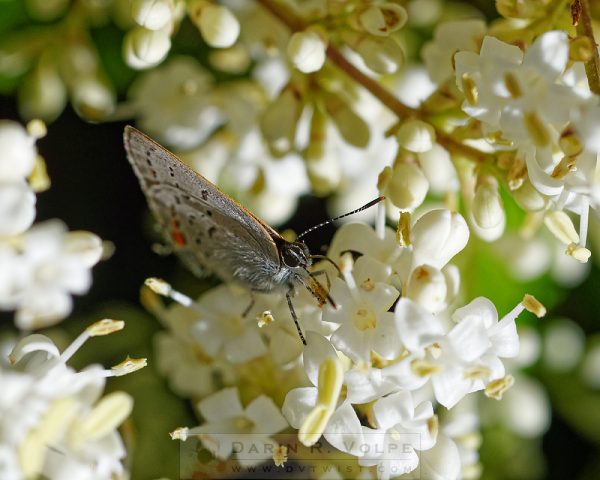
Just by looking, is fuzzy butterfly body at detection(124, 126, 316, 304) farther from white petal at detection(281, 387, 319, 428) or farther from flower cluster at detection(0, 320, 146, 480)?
flower cluster at detection(0, 320, 146, 480)

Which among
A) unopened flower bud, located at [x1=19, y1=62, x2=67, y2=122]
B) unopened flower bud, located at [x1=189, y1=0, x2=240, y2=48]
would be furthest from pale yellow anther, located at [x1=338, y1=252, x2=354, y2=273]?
unopened flower bud, located at [x1=19, y1=62, x2=67, y2=122]

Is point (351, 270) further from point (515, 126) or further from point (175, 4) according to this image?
point (175, 4)

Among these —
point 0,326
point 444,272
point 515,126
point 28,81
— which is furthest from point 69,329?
point 515,126

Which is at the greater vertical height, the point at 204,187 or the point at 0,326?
the point at 204,187

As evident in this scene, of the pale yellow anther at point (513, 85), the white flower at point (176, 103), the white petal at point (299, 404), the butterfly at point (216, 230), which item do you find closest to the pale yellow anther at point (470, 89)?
the pale yellow anther at point (513, 85)

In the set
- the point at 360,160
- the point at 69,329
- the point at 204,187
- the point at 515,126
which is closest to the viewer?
the point at 515,126

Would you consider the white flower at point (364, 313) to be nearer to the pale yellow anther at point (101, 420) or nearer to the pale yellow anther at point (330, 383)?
the pale yellow anther at point (330, 383)
